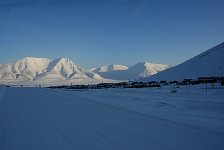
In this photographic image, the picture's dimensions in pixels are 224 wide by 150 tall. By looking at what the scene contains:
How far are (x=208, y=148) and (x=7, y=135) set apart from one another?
519cm

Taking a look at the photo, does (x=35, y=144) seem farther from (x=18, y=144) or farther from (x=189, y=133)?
(x=189, y=133)

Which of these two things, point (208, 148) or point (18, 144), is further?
point (18, 144)

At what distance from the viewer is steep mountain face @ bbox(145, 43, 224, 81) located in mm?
144125

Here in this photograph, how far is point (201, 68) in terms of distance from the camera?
154000mm

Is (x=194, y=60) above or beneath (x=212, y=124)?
above

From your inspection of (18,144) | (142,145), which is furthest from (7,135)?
(142,145)

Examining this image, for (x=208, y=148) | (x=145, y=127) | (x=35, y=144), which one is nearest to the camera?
(x=208, y=148)

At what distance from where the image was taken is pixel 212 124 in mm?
10703

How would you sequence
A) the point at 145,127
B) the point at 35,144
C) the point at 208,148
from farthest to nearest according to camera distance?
the point at 145,127
the point at 35,144
the point at 208,148

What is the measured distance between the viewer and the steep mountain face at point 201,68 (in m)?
144

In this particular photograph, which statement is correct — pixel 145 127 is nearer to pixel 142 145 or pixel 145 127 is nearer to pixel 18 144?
pixel 142 145

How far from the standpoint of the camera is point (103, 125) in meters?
10.5

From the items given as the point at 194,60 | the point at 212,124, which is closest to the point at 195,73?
the point at 194,60

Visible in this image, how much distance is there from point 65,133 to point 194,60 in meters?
171
